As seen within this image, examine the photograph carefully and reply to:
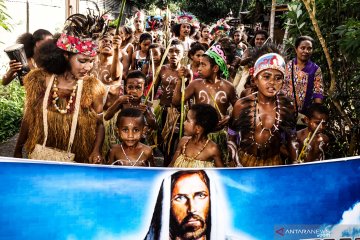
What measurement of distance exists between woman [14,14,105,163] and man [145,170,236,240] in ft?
5.14

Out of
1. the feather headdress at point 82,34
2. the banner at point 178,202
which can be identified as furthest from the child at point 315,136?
the banner at point 178,202

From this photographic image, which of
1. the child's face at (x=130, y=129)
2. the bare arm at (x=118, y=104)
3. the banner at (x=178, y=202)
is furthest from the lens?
the bare arm at (x=118, y=104)

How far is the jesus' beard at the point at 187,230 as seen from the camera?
2.51 meters

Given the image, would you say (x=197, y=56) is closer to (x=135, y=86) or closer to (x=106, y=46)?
(x=106, y=46)

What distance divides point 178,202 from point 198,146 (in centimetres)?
167

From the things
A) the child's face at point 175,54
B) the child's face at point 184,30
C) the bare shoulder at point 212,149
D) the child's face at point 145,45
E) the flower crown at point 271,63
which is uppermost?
the child's face at point 184,30

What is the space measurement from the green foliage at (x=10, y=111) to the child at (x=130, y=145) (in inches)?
165

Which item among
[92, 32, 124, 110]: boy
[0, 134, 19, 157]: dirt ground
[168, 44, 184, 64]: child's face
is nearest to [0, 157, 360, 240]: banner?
[92, 32, 124, 110]: boy

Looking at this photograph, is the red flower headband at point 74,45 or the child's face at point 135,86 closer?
the red flower headband at point 74,45

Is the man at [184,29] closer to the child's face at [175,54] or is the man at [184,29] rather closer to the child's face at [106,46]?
the child's face at [175,54]

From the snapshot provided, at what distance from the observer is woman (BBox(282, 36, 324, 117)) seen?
579cm

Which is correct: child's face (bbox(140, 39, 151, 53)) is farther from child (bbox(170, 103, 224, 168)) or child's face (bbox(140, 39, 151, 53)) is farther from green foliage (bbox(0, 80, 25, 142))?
child (bbox(170, 103, 224, 168))

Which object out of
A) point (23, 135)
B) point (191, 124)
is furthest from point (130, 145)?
point (23, 135)

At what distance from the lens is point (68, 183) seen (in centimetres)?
245
